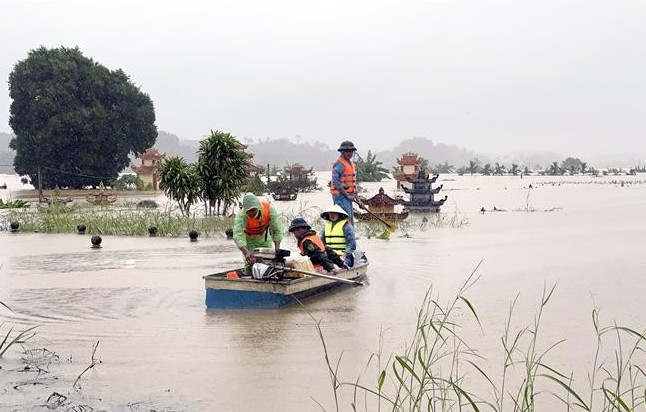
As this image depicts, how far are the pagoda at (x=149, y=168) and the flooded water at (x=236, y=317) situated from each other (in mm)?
28863

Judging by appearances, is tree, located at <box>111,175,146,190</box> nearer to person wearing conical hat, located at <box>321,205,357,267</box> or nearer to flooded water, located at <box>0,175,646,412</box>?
flooded water, located at <box>0,175,646,412</box>

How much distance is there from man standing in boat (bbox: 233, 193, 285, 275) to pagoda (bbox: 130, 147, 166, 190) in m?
36.5

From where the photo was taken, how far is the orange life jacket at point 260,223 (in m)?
9.06

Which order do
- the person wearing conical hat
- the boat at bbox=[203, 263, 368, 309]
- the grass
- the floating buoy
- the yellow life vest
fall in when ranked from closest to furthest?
the grass → the boat at bbox=[203, 263, 368, 309] → the person wearing conical hat → the yellow life vest → the floating buoy

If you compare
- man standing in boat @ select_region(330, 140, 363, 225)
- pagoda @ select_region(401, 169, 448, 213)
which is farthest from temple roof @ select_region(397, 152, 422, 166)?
man standing in boat @ select_region(330, 140, 363, 225)

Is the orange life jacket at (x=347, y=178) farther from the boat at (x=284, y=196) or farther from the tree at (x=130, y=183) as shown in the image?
the tree at (x=130, y=183)

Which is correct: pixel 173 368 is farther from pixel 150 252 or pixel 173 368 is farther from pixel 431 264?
pixel 150 252

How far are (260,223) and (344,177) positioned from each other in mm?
3306

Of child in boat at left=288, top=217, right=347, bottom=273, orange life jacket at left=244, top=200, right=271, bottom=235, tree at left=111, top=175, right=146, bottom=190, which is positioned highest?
tree at left=111, top=175, right=146, bottom=190

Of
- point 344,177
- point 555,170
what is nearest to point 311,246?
point 344,177

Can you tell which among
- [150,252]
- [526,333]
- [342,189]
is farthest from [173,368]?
[150,252]

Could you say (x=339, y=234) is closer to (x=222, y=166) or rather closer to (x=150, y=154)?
(x=222, y=166)

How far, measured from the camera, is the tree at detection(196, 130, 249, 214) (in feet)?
69.8

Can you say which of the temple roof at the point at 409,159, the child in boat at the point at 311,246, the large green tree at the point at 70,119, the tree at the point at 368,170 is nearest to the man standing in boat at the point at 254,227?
the child in boat at the point at 311,246
